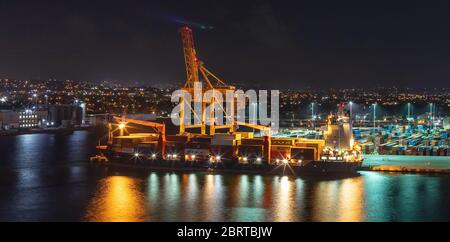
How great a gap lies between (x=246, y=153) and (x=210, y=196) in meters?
2.71

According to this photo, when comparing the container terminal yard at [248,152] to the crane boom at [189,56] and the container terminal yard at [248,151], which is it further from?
the crane boom at [189,56]

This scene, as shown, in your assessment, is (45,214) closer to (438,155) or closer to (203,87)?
(203,87)

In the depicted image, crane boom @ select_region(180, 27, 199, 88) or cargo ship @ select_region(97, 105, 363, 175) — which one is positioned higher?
crane boom @ select_region(180, 27, 199, 88)

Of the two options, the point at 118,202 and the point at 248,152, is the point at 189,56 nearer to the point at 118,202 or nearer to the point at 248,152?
the point at 248,152

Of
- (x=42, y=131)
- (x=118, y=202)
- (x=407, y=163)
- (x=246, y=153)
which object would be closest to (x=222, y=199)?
(x=118, y=202)

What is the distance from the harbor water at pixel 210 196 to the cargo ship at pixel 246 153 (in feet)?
1.36

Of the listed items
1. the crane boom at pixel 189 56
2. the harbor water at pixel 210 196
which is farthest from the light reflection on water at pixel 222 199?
the crane boom at pixel 189 56

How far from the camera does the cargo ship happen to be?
10.1 m

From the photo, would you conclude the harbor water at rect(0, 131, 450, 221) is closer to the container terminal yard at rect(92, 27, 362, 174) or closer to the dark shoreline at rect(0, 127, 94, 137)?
the container terminal yard at rect(92, 27, 362, 174)

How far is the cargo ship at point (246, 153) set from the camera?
1014 cm

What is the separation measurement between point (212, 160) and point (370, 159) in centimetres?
337

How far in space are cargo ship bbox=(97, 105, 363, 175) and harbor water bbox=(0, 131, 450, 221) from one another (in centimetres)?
41

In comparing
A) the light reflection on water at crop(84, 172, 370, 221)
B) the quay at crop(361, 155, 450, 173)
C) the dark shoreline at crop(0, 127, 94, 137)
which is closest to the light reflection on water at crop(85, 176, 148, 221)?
the light reflection on water at crop(84, 172, 370, 221)
